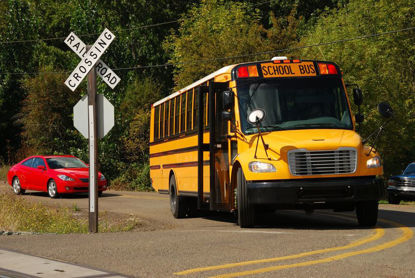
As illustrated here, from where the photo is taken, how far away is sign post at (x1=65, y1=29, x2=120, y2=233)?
1390 cm

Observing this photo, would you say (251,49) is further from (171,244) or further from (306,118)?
(171,244)

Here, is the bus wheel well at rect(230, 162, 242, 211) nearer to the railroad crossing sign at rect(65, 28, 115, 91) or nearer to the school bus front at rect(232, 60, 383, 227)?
the school bus front at rect(232, 60, 383, 227)

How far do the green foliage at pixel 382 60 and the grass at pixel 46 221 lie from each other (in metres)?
17.4

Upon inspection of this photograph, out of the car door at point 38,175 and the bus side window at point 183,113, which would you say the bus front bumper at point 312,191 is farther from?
the car door at point 38,175

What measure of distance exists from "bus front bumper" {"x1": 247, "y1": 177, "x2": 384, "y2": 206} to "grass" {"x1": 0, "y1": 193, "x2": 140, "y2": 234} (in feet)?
12.5

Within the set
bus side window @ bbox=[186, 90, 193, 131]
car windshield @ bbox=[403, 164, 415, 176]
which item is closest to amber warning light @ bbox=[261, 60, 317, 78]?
bus side window @ bbox=[186, 90, 193, 131]

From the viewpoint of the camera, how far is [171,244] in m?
11.1

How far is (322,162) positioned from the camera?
42.8 ft

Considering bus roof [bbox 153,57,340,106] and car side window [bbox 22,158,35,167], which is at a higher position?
bus roof [bbox 153,57,340,106]

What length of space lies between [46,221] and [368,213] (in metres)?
6.98

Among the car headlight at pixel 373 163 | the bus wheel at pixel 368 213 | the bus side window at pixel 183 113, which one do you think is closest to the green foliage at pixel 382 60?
the bus side window at pixel 183 113

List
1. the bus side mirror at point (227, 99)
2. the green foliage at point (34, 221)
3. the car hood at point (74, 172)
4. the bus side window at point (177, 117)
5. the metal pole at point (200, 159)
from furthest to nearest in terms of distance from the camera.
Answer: the car hood at point (74, 172), the bus side window at point (177, 117), the metal pole at point (200, 159), the green foliage at point (34, 221), the bus side mirror at point (227, 99)

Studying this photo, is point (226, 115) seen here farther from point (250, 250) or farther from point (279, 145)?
point (250, 250)

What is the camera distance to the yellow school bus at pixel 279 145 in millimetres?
12992
